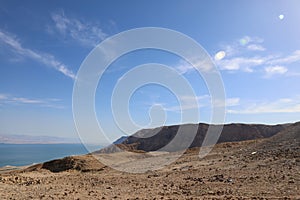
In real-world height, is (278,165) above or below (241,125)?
below

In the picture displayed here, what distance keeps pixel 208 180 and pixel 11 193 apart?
1035cm

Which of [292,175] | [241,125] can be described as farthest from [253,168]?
→ [241,125]

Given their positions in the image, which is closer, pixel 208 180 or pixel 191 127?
pixel 208 180

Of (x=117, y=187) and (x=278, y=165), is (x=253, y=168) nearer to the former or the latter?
(x=278, y=165)

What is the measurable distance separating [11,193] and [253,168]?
1395 cm

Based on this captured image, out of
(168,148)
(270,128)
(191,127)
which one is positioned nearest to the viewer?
(168,148)

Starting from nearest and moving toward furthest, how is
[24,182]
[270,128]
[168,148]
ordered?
[24,182] → [168,148] → [270,128]

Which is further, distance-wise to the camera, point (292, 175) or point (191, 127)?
point (191, 127)

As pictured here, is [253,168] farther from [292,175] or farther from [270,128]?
[270,128]

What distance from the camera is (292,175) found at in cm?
1350

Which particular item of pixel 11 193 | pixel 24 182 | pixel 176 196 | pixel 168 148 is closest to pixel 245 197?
pixel 176 196

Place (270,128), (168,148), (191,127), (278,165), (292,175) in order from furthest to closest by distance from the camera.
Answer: (191,127)
(270,128)
(168,148)
(278,165)
(292,175)

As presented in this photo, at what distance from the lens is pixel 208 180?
48.9 ft

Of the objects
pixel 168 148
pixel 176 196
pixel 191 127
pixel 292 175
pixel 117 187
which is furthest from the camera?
pixel 191 127
